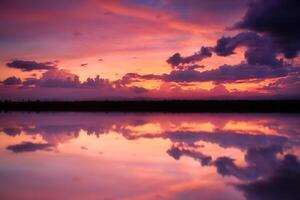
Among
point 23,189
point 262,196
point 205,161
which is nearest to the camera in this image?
point 262,196

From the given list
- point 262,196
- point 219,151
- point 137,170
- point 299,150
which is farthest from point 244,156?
point 262,196

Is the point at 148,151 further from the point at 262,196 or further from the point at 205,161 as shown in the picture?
the point at 262,196

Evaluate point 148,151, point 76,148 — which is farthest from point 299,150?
point 76,148

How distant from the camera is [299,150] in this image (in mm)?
13164

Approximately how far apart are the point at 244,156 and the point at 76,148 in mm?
5533

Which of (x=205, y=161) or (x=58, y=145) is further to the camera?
(x=58, y=145)

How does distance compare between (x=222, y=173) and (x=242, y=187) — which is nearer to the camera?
(x=242, y=187)

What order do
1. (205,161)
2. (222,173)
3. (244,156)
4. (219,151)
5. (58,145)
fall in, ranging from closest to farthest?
(222,173) → (205,161) → (244,156) → (219,151) → (58,145)

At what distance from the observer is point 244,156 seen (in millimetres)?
11977

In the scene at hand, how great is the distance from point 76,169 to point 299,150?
291 inches

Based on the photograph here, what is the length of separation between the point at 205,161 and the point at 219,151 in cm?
212

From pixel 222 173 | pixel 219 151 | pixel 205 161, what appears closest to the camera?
pixel 222 173

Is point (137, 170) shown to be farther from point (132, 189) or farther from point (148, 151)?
point (148, 151)

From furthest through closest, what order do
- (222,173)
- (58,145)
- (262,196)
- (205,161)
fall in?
(58,145) < (205,161) < (222,173) < (262,196)
